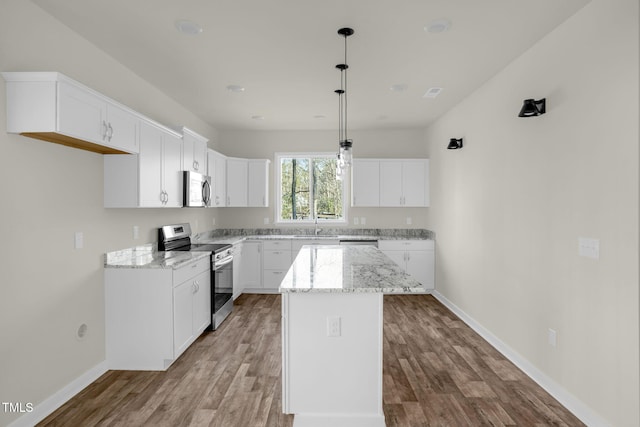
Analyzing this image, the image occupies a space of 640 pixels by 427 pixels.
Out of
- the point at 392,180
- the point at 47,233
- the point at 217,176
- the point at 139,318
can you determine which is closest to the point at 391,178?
the point at 392,180

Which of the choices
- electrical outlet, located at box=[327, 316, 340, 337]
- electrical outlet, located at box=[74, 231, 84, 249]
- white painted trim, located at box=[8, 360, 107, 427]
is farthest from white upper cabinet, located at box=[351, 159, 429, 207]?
white painted trim, located at box=[8, 360, 107, 427]

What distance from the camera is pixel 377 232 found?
6.22 meters

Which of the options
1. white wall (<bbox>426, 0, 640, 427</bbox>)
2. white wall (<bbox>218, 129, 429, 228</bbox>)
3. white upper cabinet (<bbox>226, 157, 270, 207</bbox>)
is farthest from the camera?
white wall (<bbox>218, 129, 429, 228</bbox>)

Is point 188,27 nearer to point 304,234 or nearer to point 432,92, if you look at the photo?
point 432,92

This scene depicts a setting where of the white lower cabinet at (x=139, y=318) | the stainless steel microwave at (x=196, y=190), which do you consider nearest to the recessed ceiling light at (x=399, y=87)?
the stainless steel microwave at (x=196, y=190)

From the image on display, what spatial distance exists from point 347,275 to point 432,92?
9.11 ft

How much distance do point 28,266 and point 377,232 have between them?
4.88 m

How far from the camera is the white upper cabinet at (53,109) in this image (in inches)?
84.8

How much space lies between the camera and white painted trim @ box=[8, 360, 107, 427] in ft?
7.41

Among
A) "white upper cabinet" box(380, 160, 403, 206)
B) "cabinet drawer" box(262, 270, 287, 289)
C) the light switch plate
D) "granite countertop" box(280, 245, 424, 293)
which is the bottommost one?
"cabinet drawer" box(262, 270, 287, 289)

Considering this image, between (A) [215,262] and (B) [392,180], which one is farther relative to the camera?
(B) [392,180]

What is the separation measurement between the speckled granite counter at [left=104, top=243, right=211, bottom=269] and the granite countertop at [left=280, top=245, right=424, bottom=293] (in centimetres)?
110

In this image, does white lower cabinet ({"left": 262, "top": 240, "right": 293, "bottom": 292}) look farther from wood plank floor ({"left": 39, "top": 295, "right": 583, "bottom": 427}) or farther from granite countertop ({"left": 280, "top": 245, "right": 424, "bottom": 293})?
granite countertop ({"left": 280, "top": 245, "right": 424, "bottom": 293})

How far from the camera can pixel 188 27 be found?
266 cm
